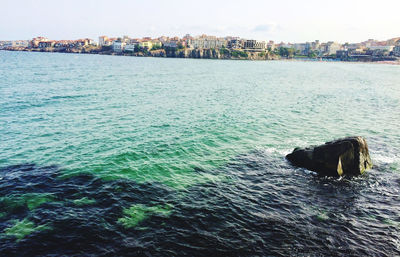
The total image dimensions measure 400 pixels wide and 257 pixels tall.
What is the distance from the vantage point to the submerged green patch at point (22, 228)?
44.5ft

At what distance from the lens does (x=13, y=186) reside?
18.3 metres

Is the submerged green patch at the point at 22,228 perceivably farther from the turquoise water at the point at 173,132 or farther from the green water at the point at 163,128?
the green water at the point at 163,128

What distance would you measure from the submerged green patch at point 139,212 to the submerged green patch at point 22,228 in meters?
3.97

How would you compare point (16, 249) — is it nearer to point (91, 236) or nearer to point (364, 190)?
point (91, 236)

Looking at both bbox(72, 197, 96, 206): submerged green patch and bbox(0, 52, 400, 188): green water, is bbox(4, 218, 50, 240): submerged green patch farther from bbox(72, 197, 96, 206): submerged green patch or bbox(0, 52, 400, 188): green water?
bbox(0, 52, 400, 188): green water

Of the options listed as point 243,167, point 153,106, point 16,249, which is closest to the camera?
point 16,249

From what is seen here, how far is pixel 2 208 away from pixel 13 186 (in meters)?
2.90

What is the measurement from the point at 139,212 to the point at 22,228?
5.82m

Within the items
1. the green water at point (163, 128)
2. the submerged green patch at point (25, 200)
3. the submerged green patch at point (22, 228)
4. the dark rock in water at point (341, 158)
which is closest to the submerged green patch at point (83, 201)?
the submerged green patch at point (25, 200)

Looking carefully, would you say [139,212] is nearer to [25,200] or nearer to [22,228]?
[22,228]

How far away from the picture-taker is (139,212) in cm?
1566

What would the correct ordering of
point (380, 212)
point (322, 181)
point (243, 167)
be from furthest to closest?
point (243, 167)
point (322, 181)
point (380, 212)

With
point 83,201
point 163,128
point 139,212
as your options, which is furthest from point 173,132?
point 139,212

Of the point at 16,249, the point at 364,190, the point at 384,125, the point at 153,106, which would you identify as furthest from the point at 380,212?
the point at 153,106
